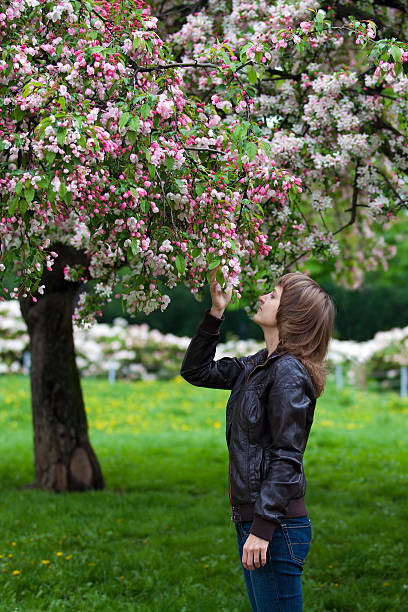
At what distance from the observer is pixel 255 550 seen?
8.45 ft

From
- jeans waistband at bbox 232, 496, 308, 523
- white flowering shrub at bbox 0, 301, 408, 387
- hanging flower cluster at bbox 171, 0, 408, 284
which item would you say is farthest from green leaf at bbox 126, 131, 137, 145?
white flowering shrub at bbox 0, 301, 408, 387

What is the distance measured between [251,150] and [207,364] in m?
1.11

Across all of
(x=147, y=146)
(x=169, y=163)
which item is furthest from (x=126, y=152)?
(x=169, y=163)

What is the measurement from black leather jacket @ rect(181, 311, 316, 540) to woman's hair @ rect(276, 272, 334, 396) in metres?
0.08

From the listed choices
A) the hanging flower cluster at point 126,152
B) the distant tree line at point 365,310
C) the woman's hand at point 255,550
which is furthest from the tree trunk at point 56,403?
the distant tree line at point 365,310

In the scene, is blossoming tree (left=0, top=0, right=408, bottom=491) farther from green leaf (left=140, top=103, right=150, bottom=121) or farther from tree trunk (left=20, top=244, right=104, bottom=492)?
tree trunk (left=20, top=244, right=104, bottom=492)

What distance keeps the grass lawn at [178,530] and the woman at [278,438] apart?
6.95 feet

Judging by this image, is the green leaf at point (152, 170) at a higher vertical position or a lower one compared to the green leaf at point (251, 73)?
lower

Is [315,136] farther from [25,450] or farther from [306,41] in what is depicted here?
[25,450]

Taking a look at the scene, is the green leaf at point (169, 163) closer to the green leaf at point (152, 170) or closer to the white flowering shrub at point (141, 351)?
the green leaf at point (152, 170)

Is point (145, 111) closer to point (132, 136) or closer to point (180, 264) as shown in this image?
point (132, 136)

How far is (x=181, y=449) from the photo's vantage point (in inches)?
396

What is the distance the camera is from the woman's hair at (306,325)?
287 centimetres

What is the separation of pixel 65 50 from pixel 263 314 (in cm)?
Result: 170
